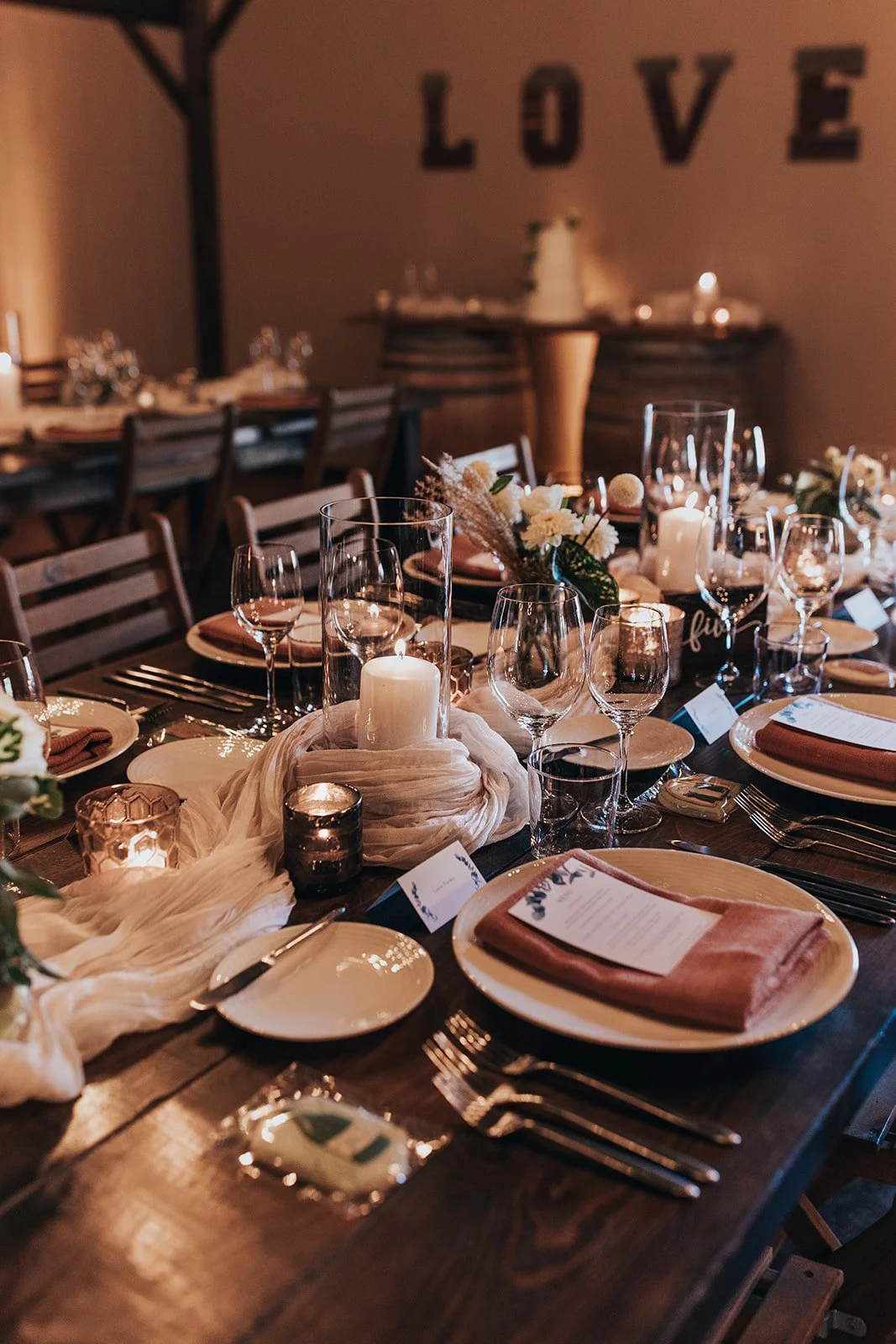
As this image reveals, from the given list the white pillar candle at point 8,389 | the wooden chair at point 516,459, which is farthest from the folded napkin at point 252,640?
the white pillar candle at point 8,389

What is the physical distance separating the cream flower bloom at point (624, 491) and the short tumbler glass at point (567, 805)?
52 centimetres

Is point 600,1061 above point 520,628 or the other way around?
the other way around

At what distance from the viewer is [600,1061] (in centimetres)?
87

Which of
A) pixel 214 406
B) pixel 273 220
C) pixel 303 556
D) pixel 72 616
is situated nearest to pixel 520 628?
pixel 72 616

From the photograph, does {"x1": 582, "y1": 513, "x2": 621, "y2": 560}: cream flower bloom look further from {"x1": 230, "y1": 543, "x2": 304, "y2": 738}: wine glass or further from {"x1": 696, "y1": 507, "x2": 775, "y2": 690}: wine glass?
{"x1": 230, "y1": 543, "x2": 304, "y2": 738}: wine glass

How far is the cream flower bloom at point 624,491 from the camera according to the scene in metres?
1.63

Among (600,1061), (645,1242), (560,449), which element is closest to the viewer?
(645,1242)

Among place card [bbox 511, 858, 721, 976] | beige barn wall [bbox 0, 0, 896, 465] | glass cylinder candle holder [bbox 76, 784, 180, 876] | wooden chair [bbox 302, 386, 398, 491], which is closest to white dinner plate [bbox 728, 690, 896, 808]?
place card [bbox 511, 858, 721, 976]

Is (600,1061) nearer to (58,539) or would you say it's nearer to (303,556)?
(303,556)

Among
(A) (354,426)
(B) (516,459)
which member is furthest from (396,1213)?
(A) (354,426)

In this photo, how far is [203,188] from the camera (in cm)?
614

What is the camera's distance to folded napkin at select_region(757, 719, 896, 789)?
4.31 feet

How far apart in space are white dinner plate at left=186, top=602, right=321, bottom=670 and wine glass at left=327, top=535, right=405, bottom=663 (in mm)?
323

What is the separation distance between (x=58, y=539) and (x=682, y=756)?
10.3 feet
